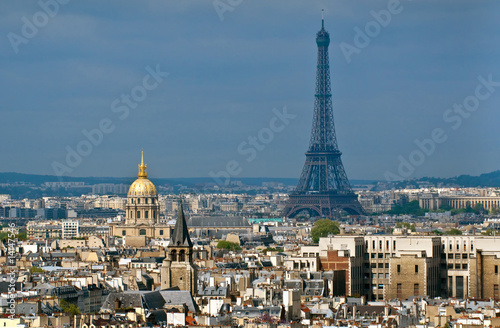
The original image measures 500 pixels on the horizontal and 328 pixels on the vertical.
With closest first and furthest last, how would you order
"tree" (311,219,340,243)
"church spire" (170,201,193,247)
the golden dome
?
"church spire" (170,201,193,247) < "tree" (311,219,340,243) < the golden dome

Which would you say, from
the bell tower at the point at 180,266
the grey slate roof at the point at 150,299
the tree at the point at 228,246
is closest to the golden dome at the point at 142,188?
the tree at the point at 228,246

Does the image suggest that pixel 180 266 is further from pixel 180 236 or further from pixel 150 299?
pixel 150 299

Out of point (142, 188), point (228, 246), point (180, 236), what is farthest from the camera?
point (142, 188)

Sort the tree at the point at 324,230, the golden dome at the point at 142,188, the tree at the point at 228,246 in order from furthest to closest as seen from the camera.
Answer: the golden dome at the point at 142,188 < the tree at the point at 324,230 < the tree at the point at 228,246

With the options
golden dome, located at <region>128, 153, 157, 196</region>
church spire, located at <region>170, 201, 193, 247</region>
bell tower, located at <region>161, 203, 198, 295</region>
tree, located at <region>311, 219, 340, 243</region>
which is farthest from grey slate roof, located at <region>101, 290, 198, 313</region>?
golden dome, located at <region>128, 153, 157, 196</region>

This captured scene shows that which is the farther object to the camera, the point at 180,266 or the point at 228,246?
the point at 228,246

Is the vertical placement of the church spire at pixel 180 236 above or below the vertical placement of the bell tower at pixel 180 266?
above

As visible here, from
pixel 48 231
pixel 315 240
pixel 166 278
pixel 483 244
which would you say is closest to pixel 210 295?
pixel 166 278

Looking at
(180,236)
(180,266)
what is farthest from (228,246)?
(180,266)

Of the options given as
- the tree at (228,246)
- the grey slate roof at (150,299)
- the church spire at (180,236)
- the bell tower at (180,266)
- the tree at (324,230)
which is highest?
the tree at (324,230)

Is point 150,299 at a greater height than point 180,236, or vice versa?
point 180,236

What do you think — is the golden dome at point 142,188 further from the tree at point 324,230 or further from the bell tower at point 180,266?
the bell tower at point 180,266

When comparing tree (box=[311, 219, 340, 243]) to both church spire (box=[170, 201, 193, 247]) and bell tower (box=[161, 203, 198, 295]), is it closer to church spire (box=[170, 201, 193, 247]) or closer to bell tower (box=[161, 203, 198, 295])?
church spire (box=[170, 201, 193, 247])
